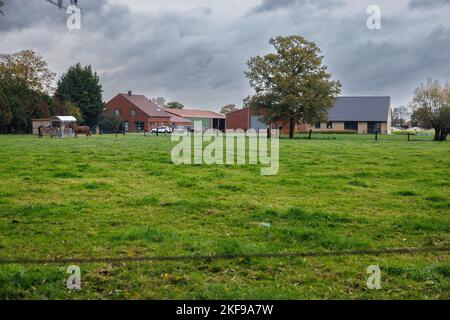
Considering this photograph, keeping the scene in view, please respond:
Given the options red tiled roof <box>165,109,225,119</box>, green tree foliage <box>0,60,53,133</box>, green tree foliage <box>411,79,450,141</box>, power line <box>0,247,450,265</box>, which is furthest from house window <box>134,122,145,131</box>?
power line <box>0,247,450,265</box>

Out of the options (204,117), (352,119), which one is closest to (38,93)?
(204,117)

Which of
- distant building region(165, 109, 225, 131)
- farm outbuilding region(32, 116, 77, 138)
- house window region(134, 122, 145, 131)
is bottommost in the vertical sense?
farm outbuilding region(32, 116, 77, 138)

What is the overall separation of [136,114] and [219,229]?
295 ft

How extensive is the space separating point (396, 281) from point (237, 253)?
2.12 meters

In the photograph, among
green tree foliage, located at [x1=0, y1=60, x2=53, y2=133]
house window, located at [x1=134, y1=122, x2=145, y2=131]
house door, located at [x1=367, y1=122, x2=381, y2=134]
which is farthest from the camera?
house window, located at [x1=134, y1=122, x2=145, y2=131]

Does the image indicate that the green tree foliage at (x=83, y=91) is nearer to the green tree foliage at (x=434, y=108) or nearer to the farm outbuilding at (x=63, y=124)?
the farm outbuilding at (x=63, y=124)

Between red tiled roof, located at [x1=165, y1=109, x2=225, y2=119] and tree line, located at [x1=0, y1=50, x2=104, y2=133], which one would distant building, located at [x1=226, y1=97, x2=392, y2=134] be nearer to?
red tiled roof, located at [x1=165, y1=109, x2=225, y2=119]

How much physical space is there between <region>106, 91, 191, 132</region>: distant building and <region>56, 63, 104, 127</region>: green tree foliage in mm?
15200

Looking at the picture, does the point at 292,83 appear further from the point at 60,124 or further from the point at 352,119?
the point at 352,119

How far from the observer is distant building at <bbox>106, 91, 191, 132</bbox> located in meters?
94.8

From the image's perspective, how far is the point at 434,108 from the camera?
52.1m

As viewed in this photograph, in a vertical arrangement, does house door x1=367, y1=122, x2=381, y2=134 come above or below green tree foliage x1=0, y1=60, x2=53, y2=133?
below

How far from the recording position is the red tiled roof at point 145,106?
315 ft

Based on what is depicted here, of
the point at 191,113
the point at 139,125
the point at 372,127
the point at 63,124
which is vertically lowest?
the point at 63,124
